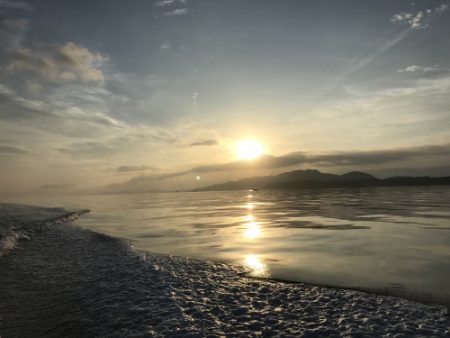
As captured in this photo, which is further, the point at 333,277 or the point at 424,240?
the point at 424,240

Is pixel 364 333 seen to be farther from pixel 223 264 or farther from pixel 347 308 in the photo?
pixel 223 264

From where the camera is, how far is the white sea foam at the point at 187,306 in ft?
18.8

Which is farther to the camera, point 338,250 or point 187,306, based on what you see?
point 338,250

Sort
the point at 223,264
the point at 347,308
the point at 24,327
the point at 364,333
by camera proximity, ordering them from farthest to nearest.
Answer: the point at 223,264
the point at 347,308
the point at 24,327
the point at 364,333

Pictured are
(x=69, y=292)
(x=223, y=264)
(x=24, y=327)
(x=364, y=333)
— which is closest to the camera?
(x=364, y=333)

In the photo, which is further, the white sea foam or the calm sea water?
the calm sea water

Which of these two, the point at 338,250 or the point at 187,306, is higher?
the point at 187,306

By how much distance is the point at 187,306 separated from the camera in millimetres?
6938

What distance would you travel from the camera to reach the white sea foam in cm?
573

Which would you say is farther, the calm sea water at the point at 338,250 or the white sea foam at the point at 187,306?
the calm sea water at the point at 338,250

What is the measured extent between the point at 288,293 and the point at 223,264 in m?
3.39

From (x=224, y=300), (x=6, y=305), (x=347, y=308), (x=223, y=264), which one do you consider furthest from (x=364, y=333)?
(x=6, y=305)

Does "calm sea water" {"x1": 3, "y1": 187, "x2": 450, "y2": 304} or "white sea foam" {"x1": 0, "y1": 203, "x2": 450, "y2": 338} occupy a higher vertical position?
"white sea foam" {"x1": 0, "y1": 203, "x2": 450, "y2": 338}

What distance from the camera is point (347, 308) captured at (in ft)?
21.5
